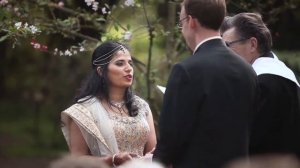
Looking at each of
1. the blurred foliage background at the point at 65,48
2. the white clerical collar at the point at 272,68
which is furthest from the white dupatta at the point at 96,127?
the blurred foliage background at the point at 65,48

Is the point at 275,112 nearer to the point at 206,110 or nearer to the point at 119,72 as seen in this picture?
the point at 206,110

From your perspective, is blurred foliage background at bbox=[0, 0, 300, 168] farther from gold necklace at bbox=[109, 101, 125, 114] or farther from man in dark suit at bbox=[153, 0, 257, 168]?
man in dark suit at bbox=[153, 0, 257, 168]

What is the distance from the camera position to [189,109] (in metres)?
4.04

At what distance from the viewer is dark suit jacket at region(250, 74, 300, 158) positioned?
4641 mm

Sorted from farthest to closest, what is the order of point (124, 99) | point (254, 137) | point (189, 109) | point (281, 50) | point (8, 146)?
point (8, 146) < point (281, 50) < point (124, 99) < point (254, 137) < point (189, 109)

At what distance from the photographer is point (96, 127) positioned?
5156 mm

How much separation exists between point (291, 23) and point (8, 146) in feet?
30.4

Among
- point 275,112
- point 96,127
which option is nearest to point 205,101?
point 275,112

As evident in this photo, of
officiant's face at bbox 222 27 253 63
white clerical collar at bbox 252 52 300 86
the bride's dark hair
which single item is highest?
officiant's face at bbox 222 27 253 63

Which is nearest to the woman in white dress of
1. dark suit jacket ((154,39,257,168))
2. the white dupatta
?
the white dupatta

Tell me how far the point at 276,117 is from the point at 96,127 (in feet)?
3.67

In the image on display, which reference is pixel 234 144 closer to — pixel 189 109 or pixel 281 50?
pixel 189 109

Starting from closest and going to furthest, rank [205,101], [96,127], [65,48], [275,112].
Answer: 1. [205,101]
2. [275,112]
3. [96,127]
4. [65,48]

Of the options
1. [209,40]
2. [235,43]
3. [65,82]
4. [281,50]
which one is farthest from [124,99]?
[65,82]
